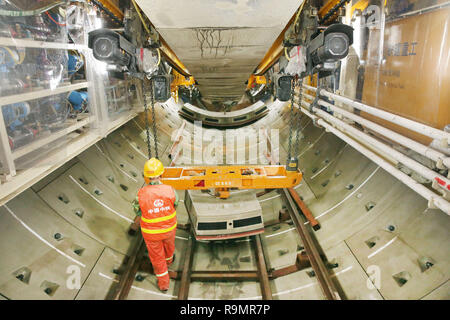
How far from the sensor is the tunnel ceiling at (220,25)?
2057 mm

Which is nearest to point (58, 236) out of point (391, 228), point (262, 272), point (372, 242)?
point (262, 272)

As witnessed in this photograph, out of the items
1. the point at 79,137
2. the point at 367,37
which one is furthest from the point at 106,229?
the point at 367,37

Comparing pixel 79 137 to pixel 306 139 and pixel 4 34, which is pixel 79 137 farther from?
pixel 306 139

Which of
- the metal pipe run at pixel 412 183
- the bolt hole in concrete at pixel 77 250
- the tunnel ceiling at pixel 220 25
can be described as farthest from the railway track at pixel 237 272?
the tunnel ceiling at pixel 220 25

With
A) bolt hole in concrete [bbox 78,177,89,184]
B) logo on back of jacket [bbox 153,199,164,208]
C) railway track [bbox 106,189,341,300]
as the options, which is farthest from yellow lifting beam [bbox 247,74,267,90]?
logo on back of jacket [bbox 153,199,164,208]

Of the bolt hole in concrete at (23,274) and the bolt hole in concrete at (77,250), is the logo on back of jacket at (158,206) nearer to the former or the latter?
the bolt hole in concrete at (77,250)

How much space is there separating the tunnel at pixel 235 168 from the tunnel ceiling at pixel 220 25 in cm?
2

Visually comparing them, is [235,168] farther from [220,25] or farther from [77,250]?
[77,250]

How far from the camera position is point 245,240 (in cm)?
383

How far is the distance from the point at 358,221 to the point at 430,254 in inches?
36.0

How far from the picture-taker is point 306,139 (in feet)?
19.1

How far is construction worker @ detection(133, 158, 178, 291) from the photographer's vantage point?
2.63m

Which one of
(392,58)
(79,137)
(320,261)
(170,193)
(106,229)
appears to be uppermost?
(392,58)

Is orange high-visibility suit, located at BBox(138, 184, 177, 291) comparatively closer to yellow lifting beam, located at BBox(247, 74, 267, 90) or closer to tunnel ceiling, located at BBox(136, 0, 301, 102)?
tunnel ceiling, located at BBox(136, 0, 301, 102)
